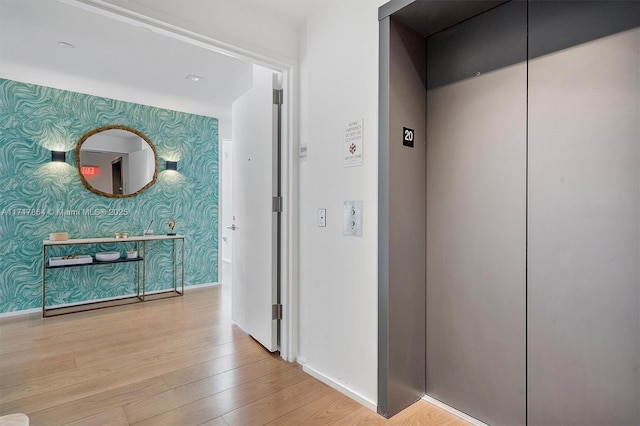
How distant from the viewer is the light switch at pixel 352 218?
1.99 meters

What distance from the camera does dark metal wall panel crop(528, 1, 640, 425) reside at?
4.36 feet

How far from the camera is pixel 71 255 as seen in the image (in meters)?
3.96

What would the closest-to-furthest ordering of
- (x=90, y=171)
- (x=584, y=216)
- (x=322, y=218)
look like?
(x=584, y=216), (x=322, y=218), (x=90, y=171)

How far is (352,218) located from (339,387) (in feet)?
3.57

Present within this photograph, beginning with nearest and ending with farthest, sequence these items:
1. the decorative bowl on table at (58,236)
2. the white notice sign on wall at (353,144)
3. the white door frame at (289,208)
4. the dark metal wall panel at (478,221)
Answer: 1. the dark metal wall panel at (478,221)
2. the white notice sign on wall at (353,144)
3. the white door frame at (289,208)
4. the decorative bowl on table at (58,236)

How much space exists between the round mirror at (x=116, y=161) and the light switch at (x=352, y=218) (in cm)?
351

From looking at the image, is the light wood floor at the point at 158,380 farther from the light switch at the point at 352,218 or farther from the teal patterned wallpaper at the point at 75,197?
the light switch at the point at 352,218

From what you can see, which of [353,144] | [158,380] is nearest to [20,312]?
[158,380]

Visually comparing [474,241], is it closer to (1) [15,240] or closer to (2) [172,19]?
(2) [172,19]

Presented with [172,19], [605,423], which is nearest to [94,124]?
[172,19]

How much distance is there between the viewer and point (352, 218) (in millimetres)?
2033

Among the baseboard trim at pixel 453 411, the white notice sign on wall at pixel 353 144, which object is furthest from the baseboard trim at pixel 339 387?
the white notice sign on wall at pixel 353 144

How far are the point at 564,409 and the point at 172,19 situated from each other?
2.90 meters

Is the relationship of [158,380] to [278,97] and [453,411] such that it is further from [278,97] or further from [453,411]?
[278,97]
